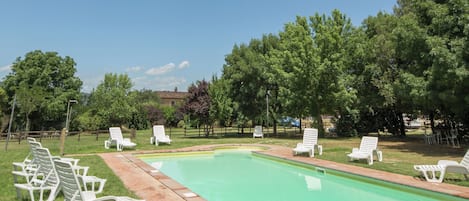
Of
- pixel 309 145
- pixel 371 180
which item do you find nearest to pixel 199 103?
pixel 309 145

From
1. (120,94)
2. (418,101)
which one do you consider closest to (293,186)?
(418,101)

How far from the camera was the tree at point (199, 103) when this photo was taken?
24.1m

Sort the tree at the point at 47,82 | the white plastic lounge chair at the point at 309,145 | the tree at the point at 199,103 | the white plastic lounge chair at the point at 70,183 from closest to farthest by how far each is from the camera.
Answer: the white plastic lounge chair at the point at 70,183
the white plastic lounge chair at the point at 309,145
the tree at the point at 199,103
the tree at the point at 47,82

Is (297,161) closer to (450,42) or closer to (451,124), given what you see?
(450,42)

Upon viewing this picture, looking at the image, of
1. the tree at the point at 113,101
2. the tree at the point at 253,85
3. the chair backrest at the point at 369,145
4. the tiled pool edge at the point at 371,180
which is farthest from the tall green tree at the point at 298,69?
the tree at the point at 113,101

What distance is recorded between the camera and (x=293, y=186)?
902 centimetres

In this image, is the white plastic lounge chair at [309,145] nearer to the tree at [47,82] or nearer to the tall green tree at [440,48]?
the tall green tree at [440,48]

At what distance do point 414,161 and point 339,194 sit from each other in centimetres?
491

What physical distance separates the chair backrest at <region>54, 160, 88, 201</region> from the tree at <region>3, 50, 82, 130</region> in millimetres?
33292

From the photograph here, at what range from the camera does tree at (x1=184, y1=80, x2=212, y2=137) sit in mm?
24062

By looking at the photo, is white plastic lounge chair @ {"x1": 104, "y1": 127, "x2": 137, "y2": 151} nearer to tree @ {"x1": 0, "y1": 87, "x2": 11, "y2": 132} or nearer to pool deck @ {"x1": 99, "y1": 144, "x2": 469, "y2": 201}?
pool deck @ {"x1": 99, "y1": 144, "x2": 469, "y2": 201}

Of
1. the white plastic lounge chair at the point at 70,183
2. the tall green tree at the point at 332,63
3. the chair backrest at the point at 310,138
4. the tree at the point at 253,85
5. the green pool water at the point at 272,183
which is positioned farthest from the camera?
the tree at the point at 253,85

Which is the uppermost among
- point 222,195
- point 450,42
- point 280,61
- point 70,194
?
point 280,61

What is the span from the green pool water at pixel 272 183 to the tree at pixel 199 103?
993 centimetres
